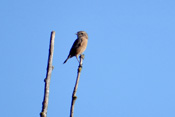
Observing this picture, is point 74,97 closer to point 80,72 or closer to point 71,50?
point 80,72

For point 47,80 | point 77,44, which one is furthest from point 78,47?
point 47,80

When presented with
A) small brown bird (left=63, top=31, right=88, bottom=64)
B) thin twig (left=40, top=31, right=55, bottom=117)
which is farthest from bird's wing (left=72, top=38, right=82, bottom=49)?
thin twig (left=40, top=31, right=55, bottom=117)

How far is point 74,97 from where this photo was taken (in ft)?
8.82

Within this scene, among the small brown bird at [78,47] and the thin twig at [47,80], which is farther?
the small brown bird at [78,47]

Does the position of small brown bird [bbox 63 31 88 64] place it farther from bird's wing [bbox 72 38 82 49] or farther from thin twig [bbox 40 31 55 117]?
thin twig [bbox 40 31 55 117]

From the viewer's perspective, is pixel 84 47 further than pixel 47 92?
Yes

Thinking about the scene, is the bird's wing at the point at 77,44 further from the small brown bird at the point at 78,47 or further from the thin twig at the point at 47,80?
the thin twig at the point at 47,80

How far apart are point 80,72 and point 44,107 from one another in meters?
0.61

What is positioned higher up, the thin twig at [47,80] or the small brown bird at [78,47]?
the small brown bird at [78,47]

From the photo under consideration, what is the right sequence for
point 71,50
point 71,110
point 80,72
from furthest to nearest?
point 71,50
point 80,72
point 71,110

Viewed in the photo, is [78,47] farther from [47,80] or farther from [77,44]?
[47,80]

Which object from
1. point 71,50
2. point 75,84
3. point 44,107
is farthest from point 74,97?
point 71,50

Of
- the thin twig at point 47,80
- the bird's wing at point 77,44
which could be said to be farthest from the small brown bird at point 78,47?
the thin twig at point 47,80

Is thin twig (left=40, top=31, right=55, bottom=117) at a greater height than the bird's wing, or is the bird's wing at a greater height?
the bird's wing
